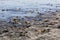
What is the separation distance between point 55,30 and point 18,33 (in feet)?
5.66

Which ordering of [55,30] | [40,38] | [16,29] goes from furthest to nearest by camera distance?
1. [16,29]
2. [55,30]
3. [40,38]

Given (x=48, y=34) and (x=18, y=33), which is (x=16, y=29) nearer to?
(x=18, y=33)

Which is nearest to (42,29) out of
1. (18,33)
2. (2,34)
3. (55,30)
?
(55,30)

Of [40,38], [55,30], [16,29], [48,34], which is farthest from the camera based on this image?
[16,29]

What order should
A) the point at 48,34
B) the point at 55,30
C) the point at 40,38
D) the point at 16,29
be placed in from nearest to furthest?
the point at 40,38 < the point at 48,34 < the point at 55,30 < the point at 16,29

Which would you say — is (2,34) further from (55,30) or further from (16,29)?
(55,30)

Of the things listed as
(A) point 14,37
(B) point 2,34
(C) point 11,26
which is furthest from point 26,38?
(C) point 11,26

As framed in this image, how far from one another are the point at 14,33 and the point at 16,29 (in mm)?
910

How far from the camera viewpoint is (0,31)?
955 cm

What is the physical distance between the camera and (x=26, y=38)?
8.43 metres

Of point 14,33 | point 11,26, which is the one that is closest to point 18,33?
point 14,33

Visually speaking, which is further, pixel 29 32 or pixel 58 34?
pixel 29 32

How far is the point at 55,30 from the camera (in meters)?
9.43

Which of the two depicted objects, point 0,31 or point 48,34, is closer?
point 48,34
